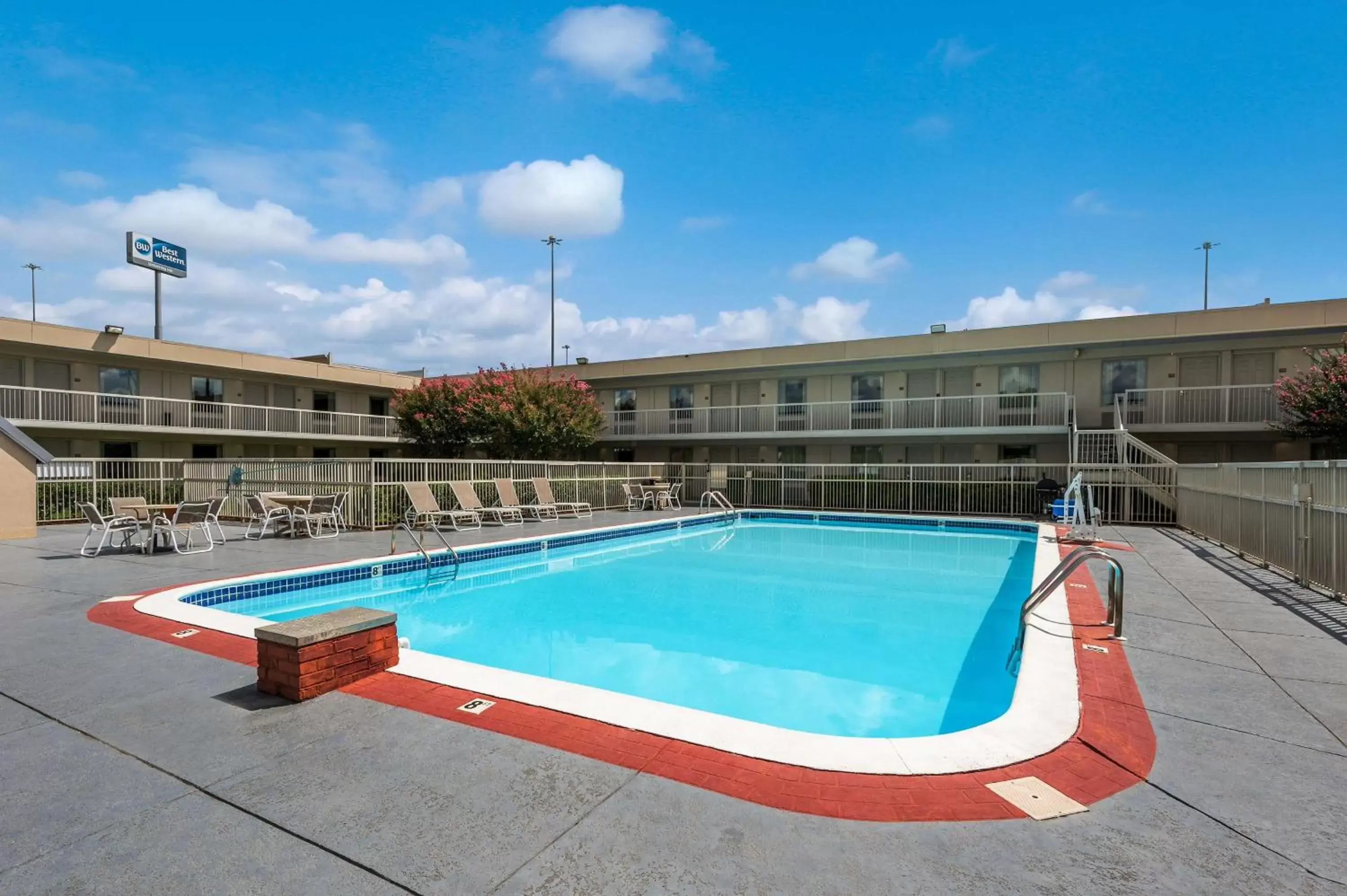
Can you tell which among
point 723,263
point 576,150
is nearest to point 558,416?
point 723,263

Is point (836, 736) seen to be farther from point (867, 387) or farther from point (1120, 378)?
point (867, 387)

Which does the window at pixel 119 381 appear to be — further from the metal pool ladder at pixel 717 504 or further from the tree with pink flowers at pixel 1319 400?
the tree with pink flowers at pixel 1319 400

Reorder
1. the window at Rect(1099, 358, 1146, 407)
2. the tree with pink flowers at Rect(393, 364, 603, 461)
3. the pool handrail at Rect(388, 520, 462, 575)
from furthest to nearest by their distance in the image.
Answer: the tree with pink flowers at Rect(393, 364, 603, 461), the window at Rect(1099, 358, 1146, 407), the pool handrail at Rect(388, 520, 462, 575)

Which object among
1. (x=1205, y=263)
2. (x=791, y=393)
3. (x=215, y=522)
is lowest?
(x=215, y=522)

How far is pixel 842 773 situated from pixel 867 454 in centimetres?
2212

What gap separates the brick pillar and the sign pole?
31896mm

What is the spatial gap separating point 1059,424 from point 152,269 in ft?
118

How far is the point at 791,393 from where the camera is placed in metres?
25.4

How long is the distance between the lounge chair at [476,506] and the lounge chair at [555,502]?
3.15 feet

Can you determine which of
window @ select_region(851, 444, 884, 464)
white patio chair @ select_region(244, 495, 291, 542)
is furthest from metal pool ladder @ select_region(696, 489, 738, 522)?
white patio chair @ select_region(244, 495, 291, 542)

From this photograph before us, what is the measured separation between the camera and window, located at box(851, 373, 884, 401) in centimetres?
2366

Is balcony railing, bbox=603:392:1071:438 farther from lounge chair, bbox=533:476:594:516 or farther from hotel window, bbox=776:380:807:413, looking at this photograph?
lounge chair, bbox=533:476:594:516

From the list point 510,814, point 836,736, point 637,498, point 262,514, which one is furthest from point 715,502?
point 510,814

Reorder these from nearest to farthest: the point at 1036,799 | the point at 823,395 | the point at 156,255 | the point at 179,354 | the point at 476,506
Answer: the point at 1036,799, the point at 476,506, the point at 179,354, the point at 823,395, the point at 156,255
